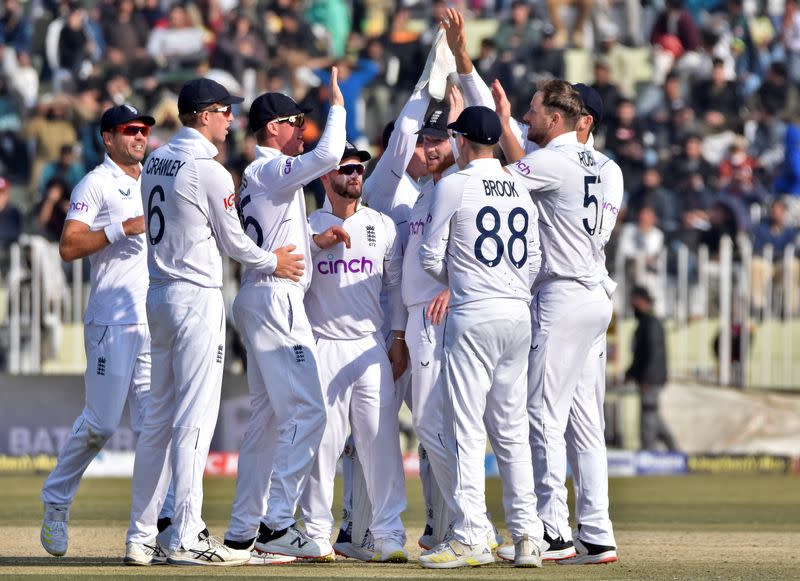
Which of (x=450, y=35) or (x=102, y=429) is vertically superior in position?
(x=450, y=35)

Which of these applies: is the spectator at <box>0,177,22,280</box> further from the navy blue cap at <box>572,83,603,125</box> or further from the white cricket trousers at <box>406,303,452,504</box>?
the navy blue cap at <box>572,83,603,125</box>

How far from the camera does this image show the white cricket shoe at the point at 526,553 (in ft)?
29.0

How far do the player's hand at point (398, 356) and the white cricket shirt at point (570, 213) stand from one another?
972 mm

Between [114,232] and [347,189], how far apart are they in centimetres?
148

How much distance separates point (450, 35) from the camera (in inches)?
388

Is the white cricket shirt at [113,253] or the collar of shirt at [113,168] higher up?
the collar of shirt at [113,168]

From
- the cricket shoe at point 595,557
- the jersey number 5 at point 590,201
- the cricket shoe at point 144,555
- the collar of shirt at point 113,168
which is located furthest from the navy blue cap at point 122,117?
the cricket shoe at point 595,557

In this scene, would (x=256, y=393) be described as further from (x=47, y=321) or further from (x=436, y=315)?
(x=47, y=321)

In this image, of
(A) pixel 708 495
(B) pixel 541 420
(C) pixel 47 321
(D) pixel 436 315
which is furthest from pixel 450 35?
(C) pixel 47 321

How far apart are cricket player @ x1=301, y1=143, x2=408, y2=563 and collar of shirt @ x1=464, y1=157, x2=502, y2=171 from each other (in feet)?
3.43

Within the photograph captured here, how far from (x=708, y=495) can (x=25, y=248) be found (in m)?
8.66

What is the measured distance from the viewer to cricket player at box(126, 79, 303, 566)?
9008 millimetres

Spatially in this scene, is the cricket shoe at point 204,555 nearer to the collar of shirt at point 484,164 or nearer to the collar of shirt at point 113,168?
the collar of shirt at point 113,168

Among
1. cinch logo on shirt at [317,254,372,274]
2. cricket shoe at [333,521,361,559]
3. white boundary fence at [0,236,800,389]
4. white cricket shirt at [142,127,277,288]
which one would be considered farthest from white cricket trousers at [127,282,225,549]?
white boundary fence at [0,236,800,389]
